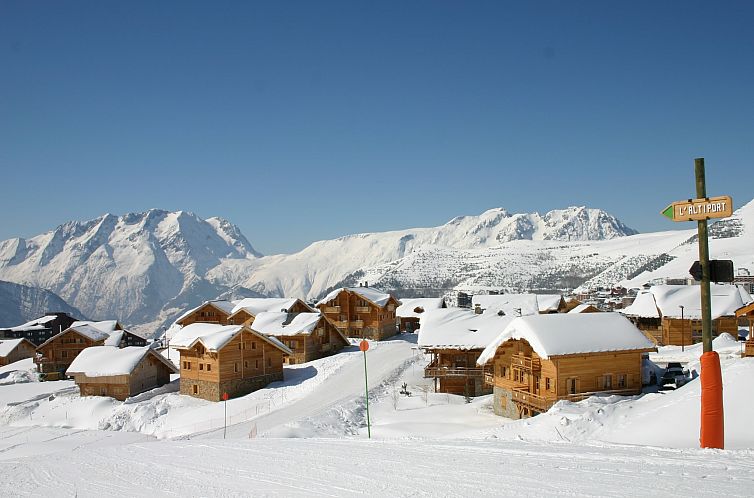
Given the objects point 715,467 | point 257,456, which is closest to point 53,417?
point 257,456

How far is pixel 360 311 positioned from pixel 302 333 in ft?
50.8

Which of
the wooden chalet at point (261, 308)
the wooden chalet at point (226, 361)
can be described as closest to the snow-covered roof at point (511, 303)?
the wooden chalet at point (261, 308)

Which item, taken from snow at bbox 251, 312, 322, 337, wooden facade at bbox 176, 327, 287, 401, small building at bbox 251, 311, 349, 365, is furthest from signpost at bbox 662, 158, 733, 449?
snow at bbox 251, 312, 322, 337

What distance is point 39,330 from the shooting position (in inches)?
4038

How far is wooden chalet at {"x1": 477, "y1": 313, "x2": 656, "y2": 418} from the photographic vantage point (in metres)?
31.2

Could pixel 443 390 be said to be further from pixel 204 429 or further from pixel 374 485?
pixel 374 485

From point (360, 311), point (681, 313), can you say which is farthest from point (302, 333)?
point (681, 313)

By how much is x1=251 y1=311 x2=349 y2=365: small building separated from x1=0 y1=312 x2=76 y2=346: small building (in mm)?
61318

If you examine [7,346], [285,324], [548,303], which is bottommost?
[7,346]

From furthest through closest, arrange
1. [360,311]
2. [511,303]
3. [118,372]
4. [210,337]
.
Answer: [511,303] < [360,311] < [118,372] < [210,337]

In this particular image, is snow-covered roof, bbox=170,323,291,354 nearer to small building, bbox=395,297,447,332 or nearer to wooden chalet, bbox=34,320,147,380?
wooden chalet, bbox=34,320,147,380

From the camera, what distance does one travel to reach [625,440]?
65.3ft

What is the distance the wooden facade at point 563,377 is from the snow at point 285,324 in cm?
2649

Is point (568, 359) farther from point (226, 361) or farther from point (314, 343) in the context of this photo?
point (314, 343)
